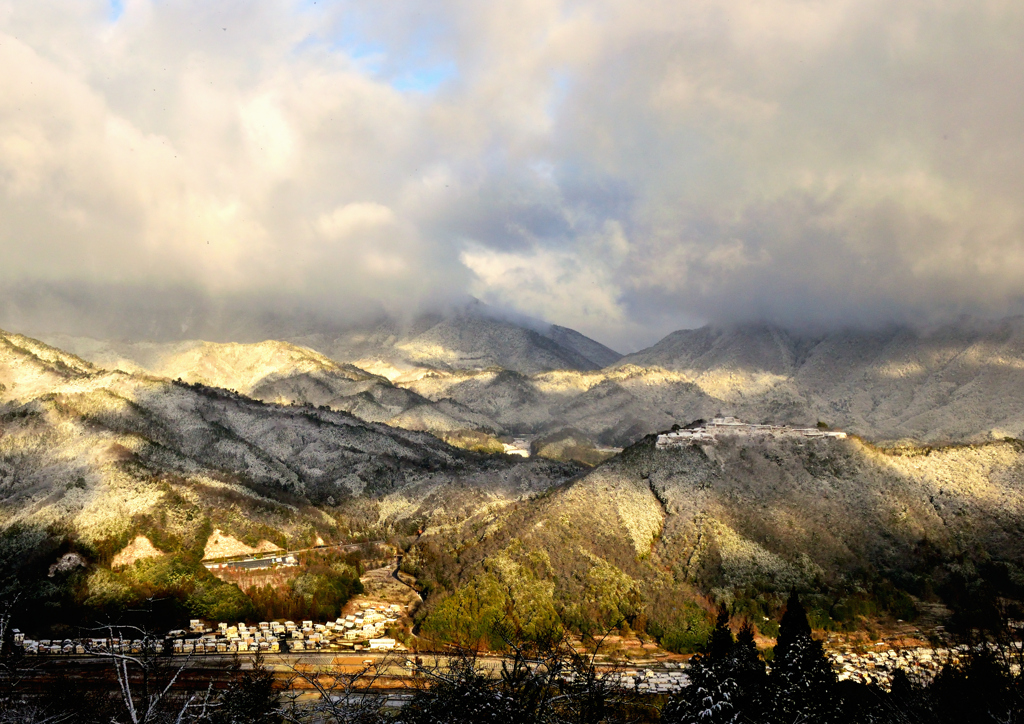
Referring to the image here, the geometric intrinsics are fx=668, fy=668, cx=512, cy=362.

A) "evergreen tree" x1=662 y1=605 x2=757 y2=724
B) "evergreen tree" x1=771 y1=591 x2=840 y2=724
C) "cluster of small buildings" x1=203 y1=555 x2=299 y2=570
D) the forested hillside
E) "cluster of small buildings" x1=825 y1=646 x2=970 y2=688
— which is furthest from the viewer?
"cluster of small buildings" x1=203 y1=555 x2=299 y2=570

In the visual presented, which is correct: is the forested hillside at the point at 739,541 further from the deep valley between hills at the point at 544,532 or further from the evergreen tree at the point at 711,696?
the evergreen tree at the point at 711,696

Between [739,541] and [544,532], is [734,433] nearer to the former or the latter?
[739,541]

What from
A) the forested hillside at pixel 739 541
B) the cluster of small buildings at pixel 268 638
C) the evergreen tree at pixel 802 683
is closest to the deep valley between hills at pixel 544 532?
the forested hillside at pixel 739 541

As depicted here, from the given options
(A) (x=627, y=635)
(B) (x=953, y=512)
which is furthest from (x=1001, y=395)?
(A) (x=627, y=635)

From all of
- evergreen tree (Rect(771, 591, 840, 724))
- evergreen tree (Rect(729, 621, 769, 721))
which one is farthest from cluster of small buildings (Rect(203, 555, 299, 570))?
evergreen tree (Rect(771, 591, 840, 724))

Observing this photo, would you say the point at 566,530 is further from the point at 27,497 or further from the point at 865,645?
the point at 27,497

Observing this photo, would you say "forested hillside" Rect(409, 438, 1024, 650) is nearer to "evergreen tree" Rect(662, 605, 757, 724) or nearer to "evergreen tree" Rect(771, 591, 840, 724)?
"evergreen tree" Rect(771, 591, 840, 724)
